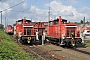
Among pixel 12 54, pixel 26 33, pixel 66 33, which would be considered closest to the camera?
pixel 12 54

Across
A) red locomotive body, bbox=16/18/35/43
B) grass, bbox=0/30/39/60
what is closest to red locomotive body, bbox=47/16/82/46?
red locomotive body, bbox=16/18/35/43

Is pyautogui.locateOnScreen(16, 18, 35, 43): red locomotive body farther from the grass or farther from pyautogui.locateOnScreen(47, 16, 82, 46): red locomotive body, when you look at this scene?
the grass

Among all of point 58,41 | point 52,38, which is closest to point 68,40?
point 58,41

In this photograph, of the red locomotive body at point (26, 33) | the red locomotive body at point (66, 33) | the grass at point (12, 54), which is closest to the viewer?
the grass at point (12, 54)

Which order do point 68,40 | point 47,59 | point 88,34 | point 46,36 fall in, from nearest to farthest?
point 47,59, point 68,40, point 46,36, point 88,34

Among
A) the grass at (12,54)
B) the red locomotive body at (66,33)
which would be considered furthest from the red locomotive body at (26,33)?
the grass at (12,54)

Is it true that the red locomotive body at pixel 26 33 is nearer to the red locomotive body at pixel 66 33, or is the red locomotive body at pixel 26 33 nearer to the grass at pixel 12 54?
the red locomotive body at pixel 66 33

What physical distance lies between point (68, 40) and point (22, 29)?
792 centimetres

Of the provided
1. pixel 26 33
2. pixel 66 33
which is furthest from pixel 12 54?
pixel 26 33

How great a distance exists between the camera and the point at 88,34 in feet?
157

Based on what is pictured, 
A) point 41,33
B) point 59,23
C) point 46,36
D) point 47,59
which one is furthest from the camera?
point 46,36

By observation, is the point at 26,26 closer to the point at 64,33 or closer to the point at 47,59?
the point at 64,33

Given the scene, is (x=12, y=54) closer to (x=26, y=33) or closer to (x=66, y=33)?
(x=66, y=33)

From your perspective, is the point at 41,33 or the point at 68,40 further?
the point at 41,33
